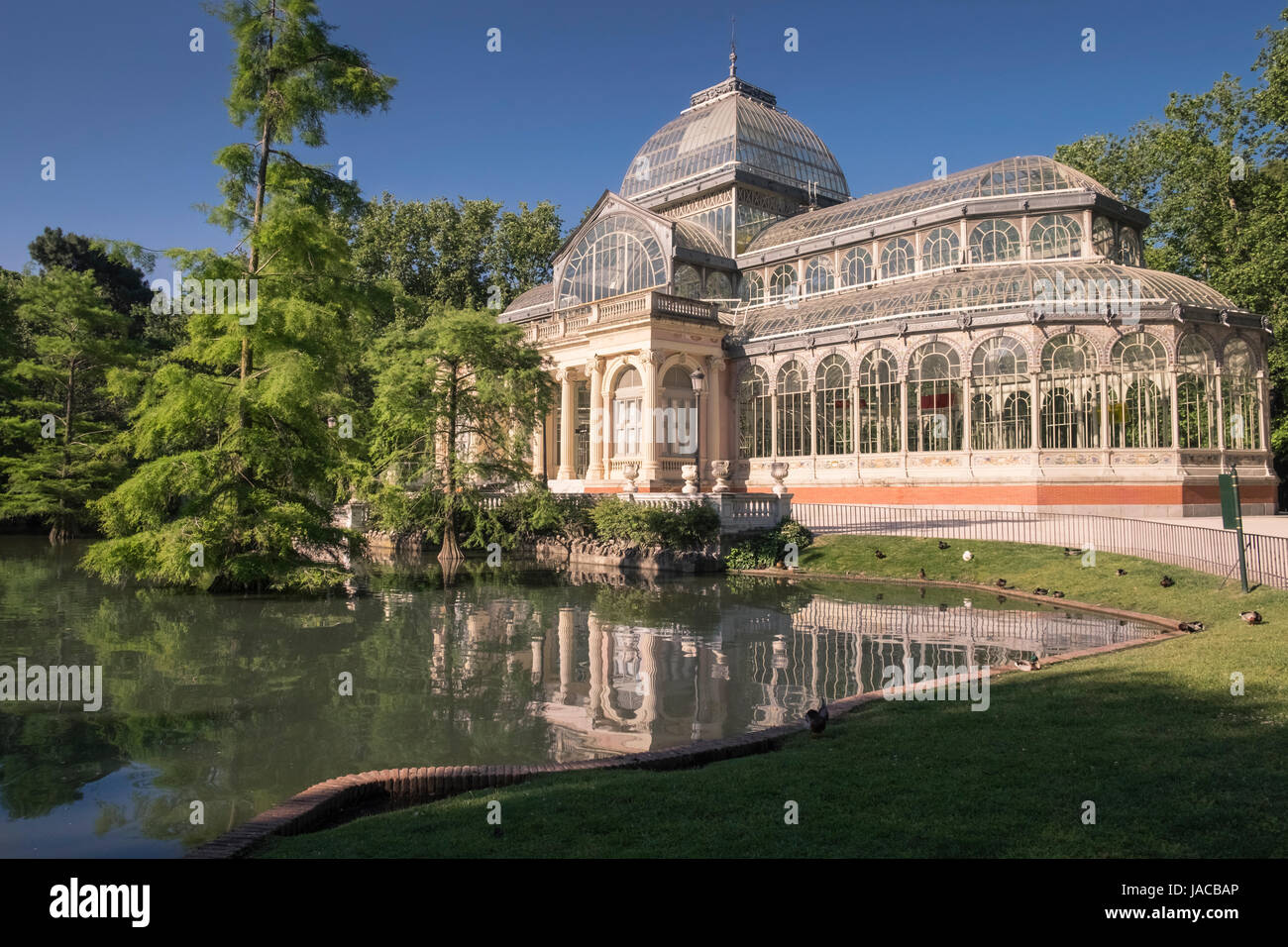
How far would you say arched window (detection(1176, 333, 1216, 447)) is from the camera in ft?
98.9

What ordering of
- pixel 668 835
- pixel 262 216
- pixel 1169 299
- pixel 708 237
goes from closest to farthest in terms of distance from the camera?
pixel 668 835
pixel 262 216
pixel 1169 299
pixel 708 237

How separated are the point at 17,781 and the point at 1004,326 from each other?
102 ft

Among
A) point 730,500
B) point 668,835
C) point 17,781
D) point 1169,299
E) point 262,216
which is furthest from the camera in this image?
point 1169,299

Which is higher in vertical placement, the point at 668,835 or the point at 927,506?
the point at 927,506

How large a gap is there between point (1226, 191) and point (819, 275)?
1984cm

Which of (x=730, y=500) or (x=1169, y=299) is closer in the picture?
(x=730, y=500)

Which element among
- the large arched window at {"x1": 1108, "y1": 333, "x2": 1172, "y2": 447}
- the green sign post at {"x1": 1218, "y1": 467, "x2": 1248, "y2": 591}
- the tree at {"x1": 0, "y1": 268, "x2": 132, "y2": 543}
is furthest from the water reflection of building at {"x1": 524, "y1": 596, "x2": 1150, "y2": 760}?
the tree at {"x1": 0, "y1": 268, "x2": 132, "y2": 543}

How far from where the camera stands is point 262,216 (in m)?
20.2

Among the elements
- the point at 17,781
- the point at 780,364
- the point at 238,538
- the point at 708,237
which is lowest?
the point at 17,781

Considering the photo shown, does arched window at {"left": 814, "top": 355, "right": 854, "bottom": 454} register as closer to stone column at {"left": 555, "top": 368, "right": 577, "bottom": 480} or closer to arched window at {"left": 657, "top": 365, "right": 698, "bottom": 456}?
arched window at {"left": 657, "top": 365, "right": 698, "bottom": 456}

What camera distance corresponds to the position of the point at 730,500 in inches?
1080

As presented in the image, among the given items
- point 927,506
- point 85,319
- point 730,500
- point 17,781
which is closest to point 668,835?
point 17,781

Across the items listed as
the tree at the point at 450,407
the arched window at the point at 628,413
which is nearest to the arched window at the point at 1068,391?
the arched window at the point at 628,413
